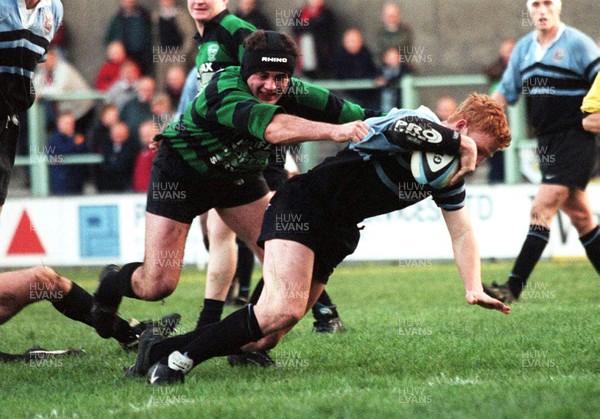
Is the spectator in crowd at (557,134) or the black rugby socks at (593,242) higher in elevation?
the spectator in crowd at (557,134)

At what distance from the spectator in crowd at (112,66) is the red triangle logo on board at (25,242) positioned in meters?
2.30

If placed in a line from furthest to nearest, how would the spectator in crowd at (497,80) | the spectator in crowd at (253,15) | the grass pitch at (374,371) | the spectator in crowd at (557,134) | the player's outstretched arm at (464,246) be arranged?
the spectator in crowd at (253,15)
the spectator in crowd at (497,80)
the spectator in crowd at (557,134)
the player's outstretched arm at (464,246)
the grass pitch at (374,371)

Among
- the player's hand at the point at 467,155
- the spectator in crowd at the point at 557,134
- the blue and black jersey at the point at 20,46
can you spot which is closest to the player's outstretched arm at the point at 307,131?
the player's hand at the point at 467,155

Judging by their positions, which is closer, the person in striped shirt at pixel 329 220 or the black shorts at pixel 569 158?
the person in striped shirt at pixel 329 220

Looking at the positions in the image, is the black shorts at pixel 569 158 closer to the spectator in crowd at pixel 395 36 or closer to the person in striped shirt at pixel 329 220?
the person in striped shirt at pixel 329 220

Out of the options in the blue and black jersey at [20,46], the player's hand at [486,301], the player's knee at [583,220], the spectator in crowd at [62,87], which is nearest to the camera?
the player's hand at [486,301]

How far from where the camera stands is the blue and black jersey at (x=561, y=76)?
1022 centimetres

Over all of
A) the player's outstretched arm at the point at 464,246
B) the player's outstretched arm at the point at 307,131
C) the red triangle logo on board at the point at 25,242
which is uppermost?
the player's outstretched arm at the point at 307,131

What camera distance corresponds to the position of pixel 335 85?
50.1ft

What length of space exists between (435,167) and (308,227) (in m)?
0.81

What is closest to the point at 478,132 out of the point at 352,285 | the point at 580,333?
the point at 580,333

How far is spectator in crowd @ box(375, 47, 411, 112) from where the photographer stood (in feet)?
49.5

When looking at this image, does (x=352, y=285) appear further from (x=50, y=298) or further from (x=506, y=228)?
(x=50, y=298)

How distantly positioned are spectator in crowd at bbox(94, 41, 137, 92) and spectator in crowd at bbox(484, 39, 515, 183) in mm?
4820
